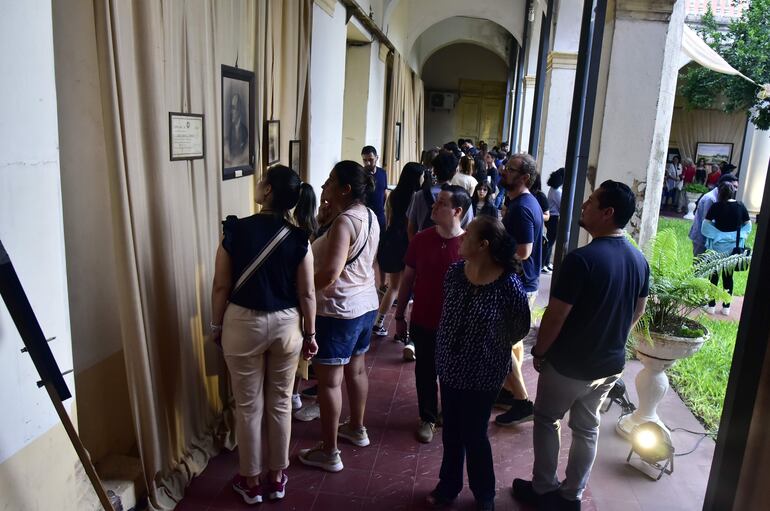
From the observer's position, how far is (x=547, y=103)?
8273mm

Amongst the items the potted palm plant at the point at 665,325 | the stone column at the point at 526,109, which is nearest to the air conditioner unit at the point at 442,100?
the stone column at the point at 526,109

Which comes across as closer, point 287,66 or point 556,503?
point 556,503

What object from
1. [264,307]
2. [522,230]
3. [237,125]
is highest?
[237,125]

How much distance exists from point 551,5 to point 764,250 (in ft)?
26.5

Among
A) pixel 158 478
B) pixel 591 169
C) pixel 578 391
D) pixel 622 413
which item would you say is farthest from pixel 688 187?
pixel 158 478

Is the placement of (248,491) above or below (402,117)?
below

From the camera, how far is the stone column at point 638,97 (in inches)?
181

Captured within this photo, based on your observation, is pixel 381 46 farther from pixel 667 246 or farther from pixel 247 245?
pixel 247 245

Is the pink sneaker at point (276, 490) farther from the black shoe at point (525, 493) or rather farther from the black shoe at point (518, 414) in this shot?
the black shoe at point (518, 414)

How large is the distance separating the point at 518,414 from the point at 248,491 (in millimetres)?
1834

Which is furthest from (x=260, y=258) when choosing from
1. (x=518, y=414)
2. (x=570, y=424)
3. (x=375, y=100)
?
(x=375, y=100)

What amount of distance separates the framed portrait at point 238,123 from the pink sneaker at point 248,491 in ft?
5.75

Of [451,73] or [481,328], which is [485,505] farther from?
[451,73]

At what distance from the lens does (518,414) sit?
389 cm
